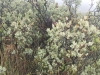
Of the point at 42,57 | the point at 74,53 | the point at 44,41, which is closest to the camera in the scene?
the point at 74,53

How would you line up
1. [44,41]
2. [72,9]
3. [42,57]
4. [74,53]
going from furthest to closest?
[72,9]
[44,41]
[42,57]
[74,53]

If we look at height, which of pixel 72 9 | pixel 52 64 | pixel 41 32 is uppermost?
pixel 72 9

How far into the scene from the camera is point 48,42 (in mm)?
4871

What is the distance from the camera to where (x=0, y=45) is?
5293mm

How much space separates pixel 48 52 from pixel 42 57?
0.19 m

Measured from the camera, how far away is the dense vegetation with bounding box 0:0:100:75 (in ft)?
14.9

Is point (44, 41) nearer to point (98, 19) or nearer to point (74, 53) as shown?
point (74, 53)

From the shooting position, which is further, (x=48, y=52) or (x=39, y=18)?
(x=39, y=18)

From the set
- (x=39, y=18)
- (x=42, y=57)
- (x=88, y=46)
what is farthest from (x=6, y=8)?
(x=88, y=46)

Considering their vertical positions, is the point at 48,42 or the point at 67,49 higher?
the point at 48,42

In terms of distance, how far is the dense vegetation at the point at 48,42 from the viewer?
455 cm

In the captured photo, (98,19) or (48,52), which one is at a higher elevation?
(98,19)

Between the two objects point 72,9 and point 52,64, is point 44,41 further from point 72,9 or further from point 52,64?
point 72,9

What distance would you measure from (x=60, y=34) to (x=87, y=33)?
0.48 m
